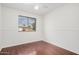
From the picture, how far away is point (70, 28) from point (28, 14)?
31.2 inches

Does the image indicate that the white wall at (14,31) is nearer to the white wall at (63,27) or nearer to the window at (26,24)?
the window at (26,24)

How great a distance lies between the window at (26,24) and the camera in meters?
1.36

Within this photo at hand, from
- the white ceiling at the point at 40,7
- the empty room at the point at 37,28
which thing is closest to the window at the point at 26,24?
the empty room at the point at 37,28

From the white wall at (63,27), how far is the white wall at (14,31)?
0.53 feet

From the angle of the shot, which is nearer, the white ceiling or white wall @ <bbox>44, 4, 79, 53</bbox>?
the white ceiling

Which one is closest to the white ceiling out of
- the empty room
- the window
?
the empty room

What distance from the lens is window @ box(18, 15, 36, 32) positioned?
1357 millimetres

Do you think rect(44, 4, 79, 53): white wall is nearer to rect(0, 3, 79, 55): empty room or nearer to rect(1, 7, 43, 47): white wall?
rect(0, 3, 79, 55): empty room

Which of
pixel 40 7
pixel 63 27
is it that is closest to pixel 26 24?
pixel 40 7

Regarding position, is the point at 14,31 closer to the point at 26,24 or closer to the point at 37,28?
the point at 26,24

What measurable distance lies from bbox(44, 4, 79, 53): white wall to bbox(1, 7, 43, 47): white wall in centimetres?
16

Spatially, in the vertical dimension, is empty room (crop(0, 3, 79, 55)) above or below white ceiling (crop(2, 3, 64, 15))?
below

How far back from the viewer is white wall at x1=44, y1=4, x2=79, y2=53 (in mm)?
1403

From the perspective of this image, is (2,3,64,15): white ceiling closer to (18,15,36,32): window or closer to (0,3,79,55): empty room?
(0,3,79,55): empty room
